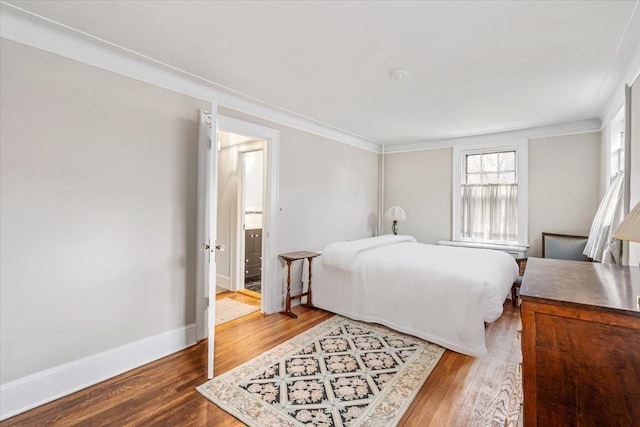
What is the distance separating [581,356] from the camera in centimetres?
109

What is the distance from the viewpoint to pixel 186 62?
2428mm

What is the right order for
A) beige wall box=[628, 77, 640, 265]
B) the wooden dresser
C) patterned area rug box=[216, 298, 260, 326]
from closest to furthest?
the wooden dresser, beige wall box=[628, 77, 640, 265], patterned area rug box=[216, 298, 260, 326]

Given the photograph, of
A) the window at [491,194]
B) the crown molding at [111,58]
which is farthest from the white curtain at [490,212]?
the crown molding at [111,58]

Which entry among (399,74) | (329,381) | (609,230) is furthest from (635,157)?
(329,381)

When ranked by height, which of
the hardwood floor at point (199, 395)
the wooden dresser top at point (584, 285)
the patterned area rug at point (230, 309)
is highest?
the wooden dresser top at point (584, 285)

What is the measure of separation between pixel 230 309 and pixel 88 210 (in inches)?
81.3

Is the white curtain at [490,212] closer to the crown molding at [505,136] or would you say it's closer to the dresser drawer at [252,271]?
the crown molding at [505,136]

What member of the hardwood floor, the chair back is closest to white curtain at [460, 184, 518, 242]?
the chair back

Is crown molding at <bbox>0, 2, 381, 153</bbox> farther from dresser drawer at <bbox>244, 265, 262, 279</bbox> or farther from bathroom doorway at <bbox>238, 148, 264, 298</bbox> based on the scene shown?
dresser drawer at <bbox>244, 265, 262, 279</bbox>

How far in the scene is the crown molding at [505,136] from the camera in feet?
13.0

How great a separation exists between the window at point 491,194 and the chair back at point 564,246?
36 centimetres

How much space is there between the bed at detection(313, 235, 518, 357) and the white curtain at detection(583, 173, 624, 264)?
0.77m

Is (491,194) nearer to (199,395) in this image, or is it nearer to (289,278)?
(289,278)

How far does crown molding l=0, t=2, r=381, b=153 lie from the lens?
186cm
